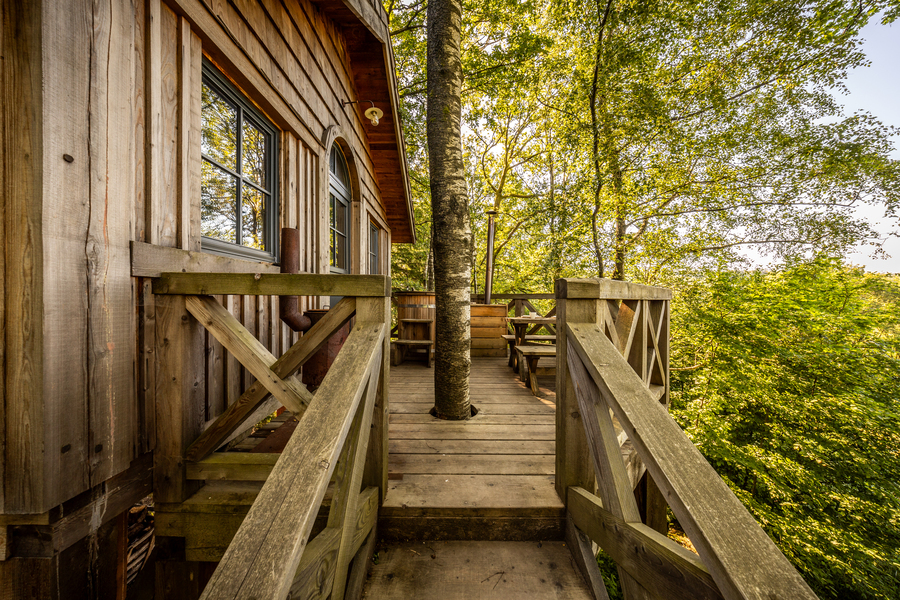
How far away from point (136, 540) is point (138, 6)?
3746 mm

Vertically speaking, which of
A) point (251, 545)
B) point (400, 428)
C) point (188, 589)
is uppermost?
point (251, 545)

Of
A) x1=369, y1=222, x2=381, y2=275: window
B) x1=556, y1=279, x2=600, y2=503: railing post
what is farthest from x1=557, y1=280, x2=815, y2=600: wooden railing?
x1=369, y1=222, x2=381, y2=275: window

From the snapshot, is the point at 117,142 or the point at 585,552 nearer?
the point at 117,142

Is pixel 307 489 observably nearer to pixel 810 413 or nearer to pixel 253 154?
pixel 253 154

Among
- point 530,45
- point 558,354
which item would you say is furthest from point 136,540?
point 530,45

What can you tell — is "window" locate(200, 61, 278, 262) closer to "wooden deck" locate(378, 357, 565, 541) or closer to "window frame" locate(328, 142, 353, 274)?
"window frame" locate(328, 142, 353, 274)

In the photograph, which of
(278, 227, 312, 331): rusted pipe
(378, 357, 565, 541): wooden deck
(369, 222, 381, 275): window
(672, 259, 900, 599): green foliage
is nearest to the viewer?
(378, 357, 565, 541): wooden deck

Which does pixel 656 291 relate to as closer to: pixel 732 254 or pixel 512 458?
pixel 512 458

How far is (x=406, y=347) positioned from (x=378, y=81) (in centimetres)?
400

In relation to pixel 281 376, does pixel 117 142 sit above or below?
above

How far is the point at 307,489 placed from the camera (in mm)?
928

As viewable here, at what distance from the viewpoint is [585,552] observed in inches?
61.8

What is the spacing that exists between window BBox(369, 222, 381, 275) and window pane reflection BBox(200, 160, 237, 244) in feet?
12.0

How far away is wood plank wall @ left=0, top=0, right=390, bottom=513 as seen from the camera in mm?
1146
